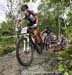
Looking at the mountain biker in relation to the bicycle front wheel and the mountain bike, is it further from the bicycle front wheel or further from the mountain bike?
the bicycle front wheel

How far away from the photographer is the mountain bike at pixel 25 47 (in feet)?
27.2

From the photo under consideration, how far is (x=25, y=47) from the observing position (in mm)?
8461

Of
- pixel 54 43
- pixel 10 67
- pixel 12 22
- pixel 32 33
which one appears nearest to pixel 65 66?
pixel 10 67

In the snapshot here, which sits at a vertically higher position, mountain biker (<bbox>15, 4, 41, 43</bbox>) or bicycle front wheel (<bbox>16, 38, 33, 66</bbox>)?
mountain biker (<bbox>15, 4, 41, 43</bbox>)

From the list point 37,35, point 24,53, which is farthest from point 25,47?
point 37,35

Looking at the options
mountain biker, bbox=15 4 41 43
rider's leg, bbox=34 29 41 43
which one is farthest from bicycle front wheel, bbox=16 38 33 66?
rider's leg, bbox=34 29 41 43

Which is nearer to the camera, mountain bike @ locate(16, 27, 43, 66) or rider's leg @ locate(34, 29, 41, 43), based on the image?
mountain bike @ locate(16, 27, 43, 66)

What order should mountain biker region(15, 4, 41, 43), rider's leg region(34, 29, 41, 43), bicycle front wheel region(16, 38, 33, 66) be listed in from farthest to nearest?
1. rider's leg region(34, 29, 41, 43)
2. mountain biker region(15, 4, 41, 43)
3. bicycle front wheel region(16, 38, 33, 66)

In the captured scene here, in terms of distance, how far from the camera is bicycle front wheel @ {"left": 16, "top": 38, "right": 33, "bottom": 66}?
8.26 meters

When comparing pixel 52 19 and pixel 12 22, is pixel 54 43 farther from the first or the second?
pixel 52 19

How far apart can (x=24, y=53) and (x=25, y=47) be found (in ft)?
0.93

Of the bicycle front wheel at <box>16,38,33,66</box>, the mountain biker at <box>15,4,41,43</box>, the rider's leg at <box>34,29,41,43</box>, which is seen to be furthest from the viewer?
the rider's leg at <box>34,29,41,43</box>

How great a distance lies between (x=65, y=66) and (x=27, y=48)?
5.86 m

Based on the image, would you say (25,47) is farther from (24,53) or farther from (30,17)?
(30,17)
